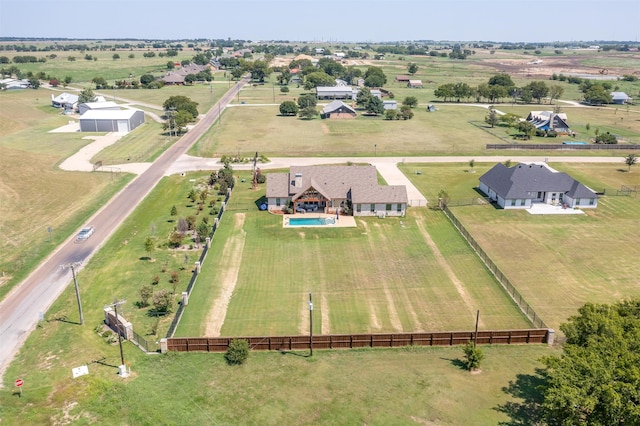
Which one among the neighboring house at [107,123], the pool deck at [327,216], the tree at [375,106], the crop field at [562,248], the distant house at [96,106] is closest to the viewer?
the crop field at [562,248]

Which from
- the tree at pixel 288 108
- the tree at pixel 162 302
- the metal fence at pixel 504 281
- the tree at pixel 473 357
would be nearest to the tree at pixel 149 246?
the tree at pixel 162 302

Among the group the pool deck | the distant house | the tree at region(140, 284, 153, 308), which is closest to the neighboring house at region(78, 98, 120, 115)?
the distant house

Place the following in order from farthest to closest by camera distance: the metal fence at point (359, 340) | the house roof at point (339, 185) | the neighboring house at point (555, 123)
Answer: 1. the neighboring house at point (555, 123)
2. the house roof at point (339, 185)
3. the metal fence at point (359, 340)

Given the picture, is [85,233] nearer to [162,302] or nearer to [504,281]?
[162,302]

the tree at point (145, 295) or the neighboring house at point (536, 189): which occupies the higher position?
the neighboring house at point (536, 189)

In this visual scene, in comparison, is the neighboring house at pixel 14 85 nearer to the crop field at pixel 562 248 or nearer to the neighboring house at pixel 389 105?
the neighboring house at pixel 389 105

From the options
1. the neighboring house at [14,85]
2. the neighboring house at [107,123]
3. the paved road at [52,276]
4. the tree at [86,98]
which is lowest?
the paved road at [52,276]
